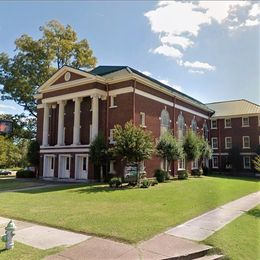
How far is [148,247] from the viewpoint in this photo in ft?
24.7

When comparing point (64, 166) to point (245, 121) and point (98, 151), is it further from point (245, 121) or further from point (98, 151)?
point (245, 121)

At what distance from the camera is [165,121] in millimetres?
32094

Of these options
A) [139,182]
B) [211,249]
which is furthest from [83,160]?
[211,249]

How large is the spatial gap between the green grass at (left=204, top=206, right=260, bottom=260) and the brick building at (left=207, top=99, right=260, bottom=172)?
34.8 m

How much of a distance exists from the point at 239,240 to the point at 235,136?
38794mm

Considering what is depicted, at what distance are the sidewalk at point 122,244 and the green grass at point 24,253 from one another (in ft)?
0.83

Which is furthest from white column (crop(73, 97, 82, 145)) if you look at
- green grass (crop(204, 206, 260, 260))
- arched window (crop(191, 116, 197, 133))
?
green grass (crop(204, 206, 260, 260))

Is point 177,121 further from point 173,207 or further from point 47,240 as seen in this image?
point 47,240

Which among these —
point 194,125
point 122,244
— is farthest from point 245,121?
point 122,244

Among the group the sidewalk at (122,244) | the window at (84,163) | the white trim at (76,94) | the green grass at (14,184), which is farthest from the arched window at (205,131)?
the sidewalk at (122,244)

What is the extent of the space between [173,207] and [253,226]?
3.80 meters

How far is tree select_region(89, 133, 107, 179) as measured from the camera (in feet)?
82.6

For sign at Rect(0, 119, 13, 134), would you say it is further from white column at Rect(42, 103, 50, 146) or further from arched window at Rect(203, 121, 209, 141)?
arched window at Rect(203, 121, 209, 141)

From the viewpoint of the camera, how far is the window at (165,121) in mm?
31453
